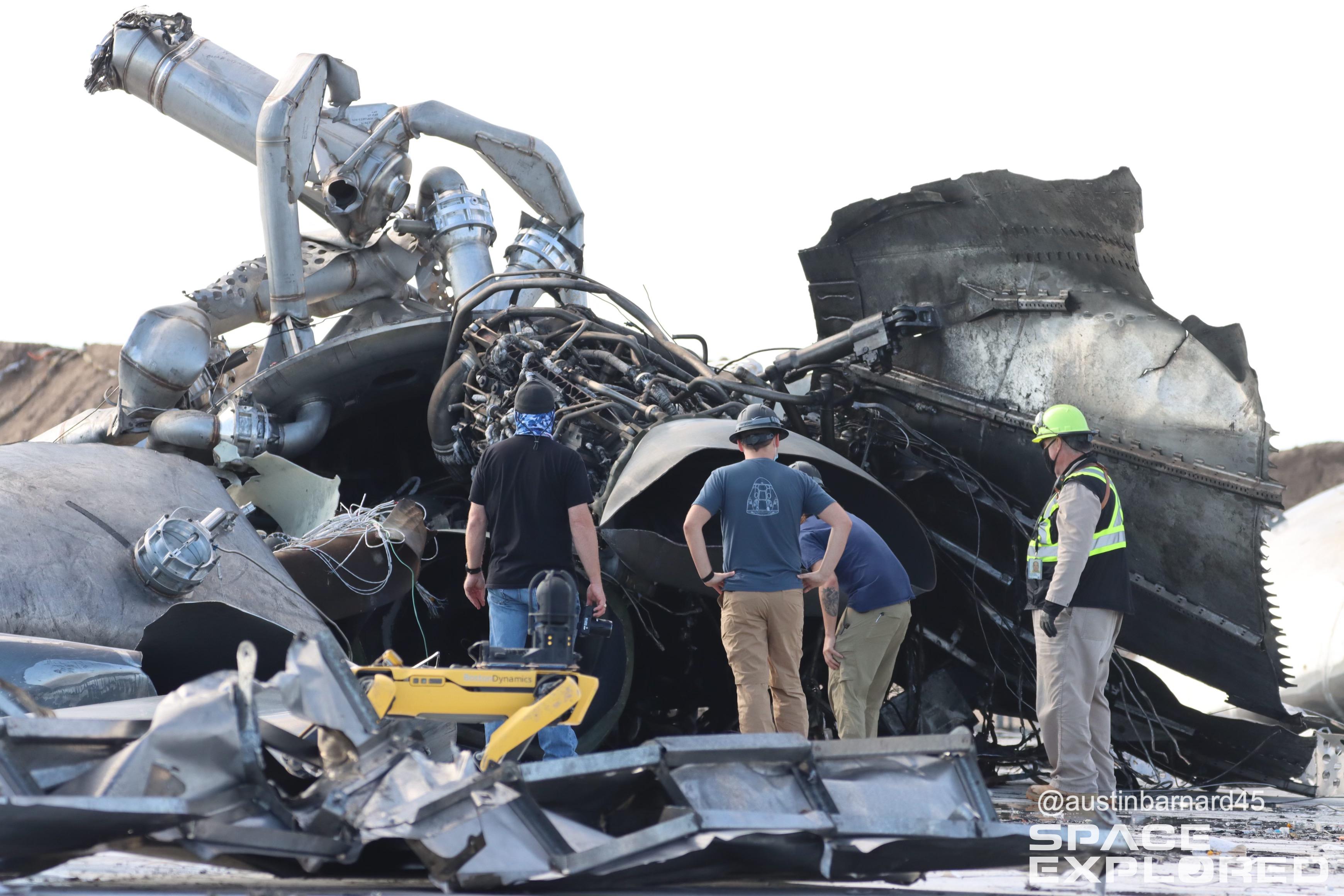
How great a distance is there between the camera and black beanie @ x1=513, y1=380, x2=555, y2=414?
17.9ft

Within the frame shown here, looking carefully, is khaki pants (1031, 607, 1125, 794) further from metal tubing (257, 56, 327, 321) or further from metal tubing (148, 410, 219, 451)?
metal tubing (257, 56, 327, 321)

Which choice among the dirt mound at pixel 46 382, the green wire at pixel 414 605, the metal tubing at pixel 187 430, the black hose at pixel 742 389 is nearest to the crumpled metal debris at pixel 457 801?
the green wire at pixel 414 605

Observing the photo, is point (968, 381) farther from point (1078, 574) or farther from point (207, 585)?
point (207, 585)

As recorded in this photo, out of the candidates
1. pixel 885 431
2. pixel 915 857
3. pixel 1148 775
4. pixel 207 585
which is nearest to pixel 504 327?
pixel 885 431

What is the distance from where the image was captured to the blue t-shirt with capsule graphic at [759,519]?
5.76 meters

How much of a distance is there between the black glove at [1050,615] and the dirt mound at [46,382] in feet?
98.7

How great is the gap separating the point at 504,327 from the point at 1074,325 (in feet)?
12.0

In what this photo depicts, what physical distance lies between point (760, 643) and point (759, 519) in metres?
0.54

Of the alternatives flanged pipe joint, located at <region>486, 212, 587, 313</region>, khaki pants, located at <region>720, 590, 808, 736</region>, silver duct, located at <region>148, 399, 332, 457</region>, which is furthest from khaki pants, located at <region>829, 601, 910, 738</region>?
flanged pipe joint, located at <region>486, 212, 587, 313</region>

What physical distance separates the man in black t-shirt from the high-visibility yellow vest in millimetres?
2057

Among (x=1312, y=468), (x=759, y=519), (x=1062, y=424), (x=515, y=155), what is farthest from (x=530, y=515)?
(x=1312, y=468)

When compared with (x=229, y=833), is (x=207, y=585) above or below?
above

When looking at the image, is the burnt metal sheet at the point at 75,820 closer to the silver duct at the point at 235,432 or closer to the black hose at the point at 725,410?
the black hose at the point at 725,410

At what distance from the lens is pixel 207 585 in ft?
20.8
